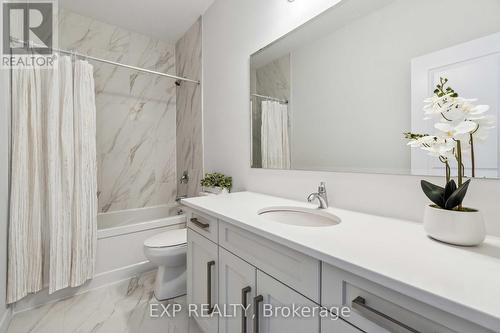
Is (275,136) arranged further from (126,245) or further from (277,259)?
(126,245)

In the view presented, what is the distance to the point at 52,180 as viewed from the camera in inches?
63.8

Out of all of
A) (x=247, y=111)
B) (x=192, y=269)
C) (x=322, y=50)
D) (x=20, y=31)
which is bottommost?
(x=192, y=269)

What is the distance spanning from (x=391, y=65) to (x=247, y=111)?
987mm

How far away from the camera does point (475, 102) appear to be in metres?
0.74

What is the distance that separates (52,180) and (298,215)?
5.81 feet

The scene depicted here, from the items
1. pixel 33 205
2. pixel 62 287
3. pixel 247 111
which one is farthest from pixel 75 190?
pixel 247 111

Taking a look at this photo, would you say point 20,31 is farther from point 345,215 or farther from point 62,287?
point 345,215

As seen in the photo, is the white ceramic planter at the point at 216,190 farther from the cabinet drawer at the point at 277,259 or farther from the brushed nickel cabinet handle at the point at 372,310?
the brushed nickel cabinet handle at the point at 372,310

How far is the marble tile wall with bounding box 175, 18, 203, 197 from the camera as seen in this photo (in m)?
2.40

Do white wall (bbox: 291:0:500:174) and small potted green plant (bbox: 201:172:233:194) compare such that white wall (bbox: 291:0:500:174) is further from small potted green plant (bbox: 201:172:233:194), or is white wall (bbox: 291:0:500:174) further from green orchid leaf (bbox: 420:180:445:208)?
small potted green plant (bbox: 201:172:233:194)

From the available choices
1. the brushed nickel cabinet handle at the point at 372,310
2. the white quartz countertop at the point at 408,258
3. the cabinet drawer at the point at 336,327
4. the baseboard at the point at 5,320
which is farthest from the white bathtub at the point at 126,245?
the brushed nickel cabinet handle at the point at 372,310

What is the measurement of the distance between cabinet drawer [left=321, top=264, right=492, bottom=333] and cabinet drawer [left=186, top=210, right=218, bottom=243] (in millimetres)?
623

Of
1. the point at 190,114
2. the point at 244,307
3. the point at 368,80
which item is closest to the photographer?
the point at 244,307

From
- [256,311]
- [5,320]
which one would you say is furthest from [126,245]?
[256,311]
